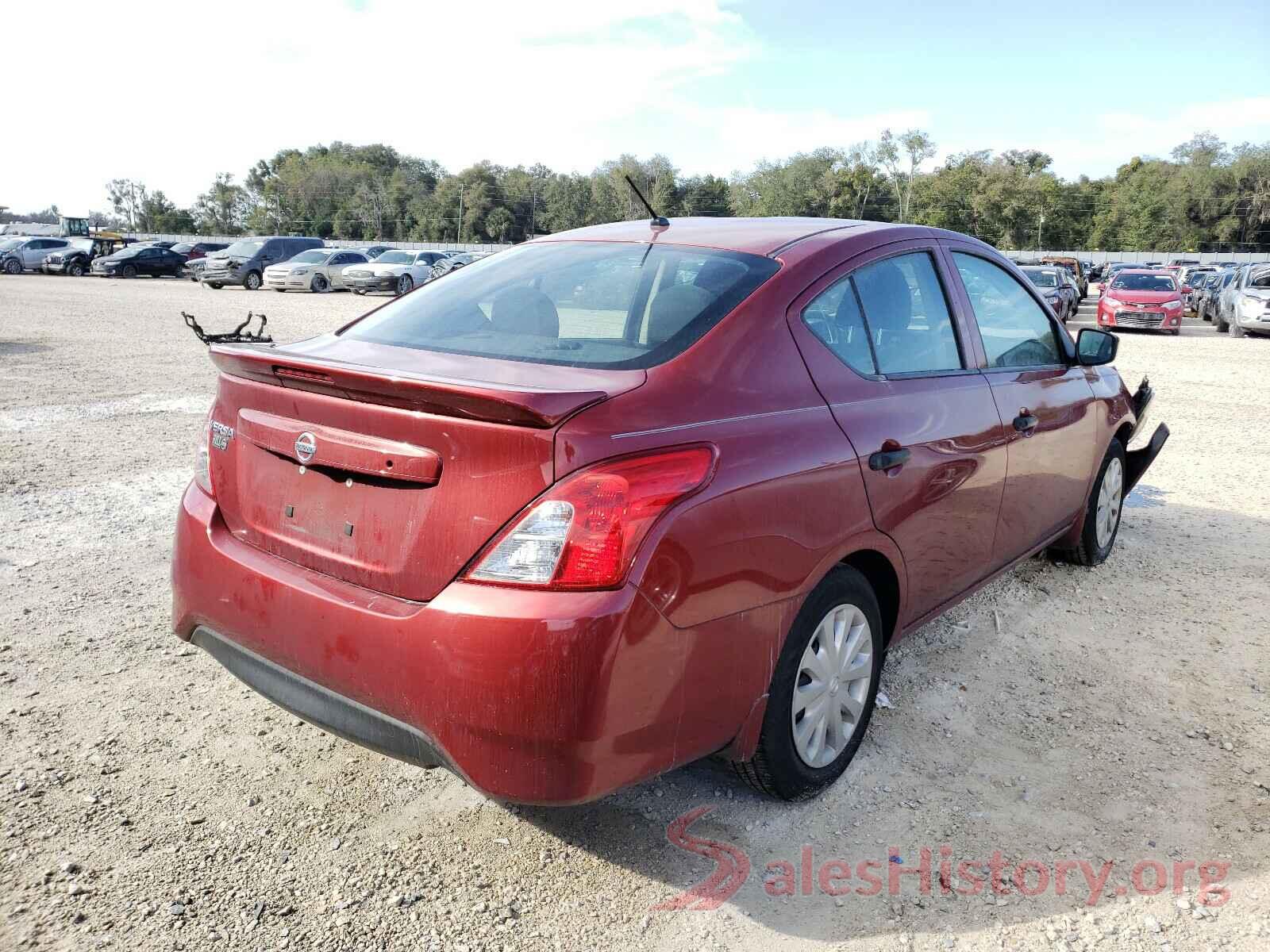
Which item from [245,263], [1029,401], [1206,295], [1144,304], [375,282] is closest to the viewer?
[1029,401]

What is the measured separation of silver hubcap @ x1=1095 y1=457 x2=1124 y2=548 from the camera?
5.02m

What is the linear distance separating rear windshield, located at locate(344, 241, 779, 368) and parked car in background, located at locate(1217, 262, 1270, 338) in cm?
2289

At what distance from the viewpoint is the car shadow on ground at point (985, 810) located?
252 centimetres

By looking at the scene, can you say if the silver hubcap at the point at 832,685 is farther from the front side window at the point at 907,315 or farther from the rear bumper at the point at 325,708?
the rear bumper at the point at 325,708

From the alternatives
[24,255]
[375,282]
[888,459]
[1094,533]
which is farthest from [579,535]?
[24,255]

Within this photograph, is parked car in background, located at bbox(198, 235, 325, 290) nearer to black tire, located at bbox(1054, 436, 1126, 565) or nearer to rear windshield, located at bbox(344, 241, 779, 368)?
black tire, located at bbox(1054, 436, 1126, 565)

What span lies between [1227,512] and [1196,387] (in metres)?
7.34

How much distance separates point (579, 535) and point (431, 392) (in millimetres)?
491

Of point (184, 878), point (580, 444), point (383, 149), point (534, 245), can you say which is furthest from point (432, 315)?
point (383, 149)

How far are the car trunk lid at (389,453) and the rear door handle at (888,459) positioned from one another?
876 millimetres

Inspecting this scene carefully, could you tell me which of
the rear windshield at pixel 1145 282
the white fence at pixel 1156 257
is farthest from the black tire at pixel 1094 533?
the white fence at pixel 1156 257

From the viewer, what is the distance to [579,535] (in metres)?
2.14

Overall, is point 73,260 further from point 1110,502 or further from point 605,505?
point 605,505

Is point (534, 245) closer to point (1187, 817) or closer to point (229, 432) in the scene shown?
point (229, 432)
